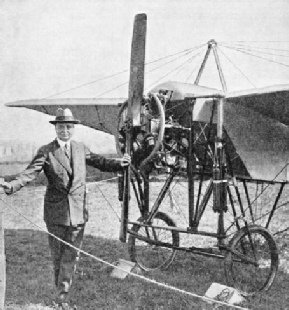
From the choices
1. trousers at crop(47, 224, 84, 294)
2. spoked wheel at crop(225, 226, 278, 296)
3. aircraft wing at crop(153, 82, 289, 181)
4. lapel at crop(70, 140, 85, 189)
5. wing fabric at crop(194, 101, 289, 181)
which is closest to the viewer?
trousers at crop(47, 224, 84, 294)

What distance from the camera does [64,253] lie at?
190 inches

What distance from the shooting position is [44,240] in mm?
8367

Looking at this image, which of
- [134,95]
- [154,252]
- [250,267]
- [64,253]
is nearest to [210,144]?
[134,95]

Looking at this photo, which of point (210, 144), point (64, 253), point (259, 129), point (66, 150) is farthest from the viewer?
point (259, 129)

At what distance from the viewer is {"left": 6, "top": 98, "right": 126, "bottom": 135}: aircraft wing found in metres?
7.73

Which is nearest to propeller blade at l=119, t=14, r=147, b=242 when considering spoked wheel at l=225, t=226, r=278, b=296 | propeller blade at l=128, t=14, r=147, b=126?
propeller blade at l=128, t=14, r=147, b=126

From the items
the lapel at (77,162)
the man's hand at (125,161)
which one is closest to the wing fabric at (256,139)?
the man's hand at (125,161)

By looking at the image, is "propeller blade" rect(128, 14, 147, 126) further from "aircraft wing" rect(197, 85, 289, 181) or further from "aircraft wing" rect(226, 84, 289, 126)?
"aircraft wing" rect(226, 84, 289, 126)

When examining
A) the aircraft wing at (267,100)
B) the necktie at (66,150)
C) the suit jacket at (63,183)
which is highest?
the aircraft wing at (267,100)

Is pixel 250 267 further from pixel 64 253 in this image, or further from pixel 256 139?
pixel 64 253

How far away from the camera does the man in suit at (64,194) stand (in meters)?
4.83

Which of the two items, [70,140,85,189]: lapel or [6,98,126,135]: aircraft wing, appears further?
[6,98,126,135]: aircraft wing

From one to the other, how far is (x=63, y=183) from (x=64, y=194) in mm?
124

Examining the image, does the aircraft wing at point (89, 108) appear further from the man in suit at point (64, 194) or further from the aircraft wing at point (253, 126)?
the man in suit at point (64, 194)
